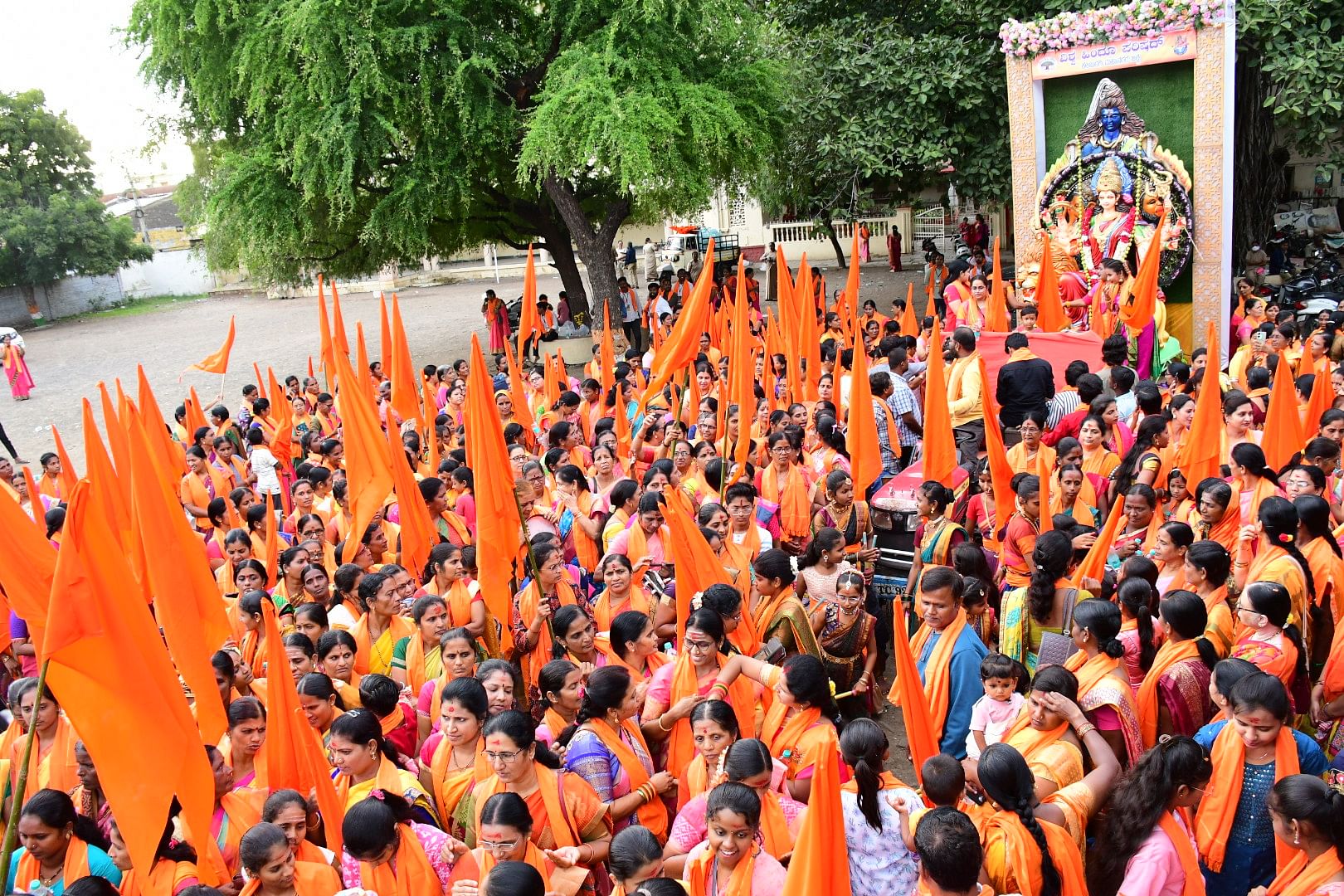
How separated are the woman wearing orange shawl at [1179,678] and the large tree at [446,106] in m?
10.8

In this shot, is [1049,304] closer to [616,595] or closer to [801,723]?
[616,595]

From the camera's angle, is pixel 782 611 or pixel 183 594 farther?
pixel 782 611

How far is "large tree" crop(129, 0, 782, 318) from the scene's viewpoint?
574 inches

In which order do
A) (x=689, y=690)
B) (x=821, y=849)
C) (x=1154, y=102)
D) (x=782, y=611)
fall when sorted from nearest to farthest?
(x=821, y=849) < (x=689, y=690) < (x=782, y=611) < (x=1154, y=102)

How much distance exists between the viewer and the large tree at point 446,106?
47.8ft

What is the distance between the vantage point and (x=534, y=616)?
18.1ft

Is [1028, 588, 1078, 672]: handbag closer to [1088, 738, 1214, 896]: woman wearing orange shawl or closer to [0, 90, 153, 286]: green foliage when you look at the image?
[1088, 738, 1214, 896]: woman wearing orange shawl

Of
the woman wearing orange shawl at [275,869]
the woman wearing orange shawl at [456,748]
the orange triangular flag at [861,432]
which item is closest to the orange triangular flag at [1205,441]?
the orange triangular flag at [861,432]

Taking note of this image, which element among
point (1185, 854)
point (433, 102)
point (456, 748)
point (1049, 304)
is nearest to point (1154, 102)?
point (1049, 304)

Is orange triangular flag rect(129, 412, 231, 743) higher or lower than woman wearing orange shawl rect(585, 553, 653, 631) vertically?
higher

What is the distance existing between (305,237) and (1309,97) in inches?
533

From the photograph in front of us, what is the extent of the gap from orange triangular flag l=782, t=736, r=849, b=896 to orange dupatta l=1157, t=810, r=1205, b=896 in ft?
3.26

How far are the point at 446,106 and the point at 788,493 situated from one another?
1085 cm

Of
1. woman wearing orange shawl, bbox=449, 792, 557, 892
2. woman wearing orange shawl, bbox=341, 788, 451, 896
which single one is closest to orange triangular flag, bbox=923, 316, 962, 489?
woman wearing orange shawl, bbox=449, 792, 557, 892
